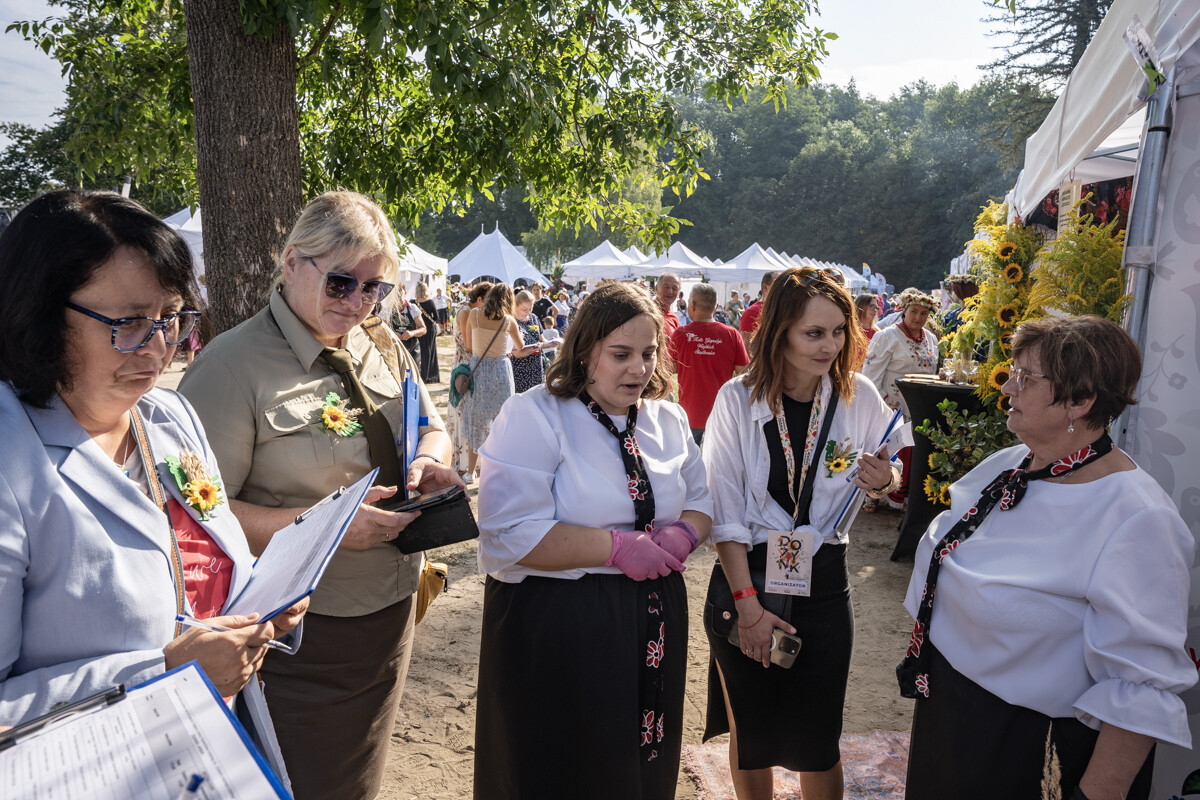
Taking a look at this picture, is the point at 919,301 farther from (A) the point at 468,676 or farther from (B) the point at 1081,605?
(B) the point at 1081,605

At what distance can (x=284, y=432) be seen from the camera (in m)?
2.06

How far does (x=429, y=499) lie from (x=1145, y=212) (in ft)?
8.12

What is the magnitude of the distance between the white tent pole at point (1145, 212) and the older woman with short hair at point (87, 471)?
9.03ft

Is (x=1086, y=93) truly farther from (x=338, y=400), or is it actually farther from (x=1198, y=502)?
(x=338, y=400)

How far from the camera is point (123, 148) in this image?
5.09 metres

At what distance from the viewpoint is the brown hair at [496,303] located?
7781mm

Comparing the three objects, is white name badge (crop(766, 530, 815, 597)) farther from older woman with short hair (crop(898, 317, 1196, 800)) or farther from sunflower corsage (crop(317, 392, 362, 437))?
sunflower corsage (crop(317, 392, 362, 437))

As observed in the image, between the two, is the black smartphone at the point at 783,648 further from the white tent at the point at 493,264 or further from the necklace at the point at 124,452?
the white tent at the point at 493,264

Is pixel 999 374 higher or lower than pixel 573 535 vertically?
higher

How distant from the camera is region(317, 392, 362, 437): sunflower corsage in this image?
2135 millimetres

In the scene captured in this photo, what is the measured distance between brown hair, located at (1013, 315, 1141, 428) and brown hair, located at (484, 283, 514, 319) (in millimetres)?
6310

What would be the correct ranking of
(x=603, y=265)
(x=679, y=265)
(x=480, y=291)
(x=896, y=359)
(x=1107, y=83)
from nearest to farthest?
(x=1107, y=83)
(x=896, y=359)
(x=480, y=291)
(x=679, y=265)
(x=603, y=265)

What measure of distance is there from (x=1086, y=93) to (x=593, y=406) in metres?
2.70

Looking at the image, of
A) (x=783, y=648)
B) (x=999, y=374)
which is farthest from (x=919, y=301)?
(x=783, y=648)
